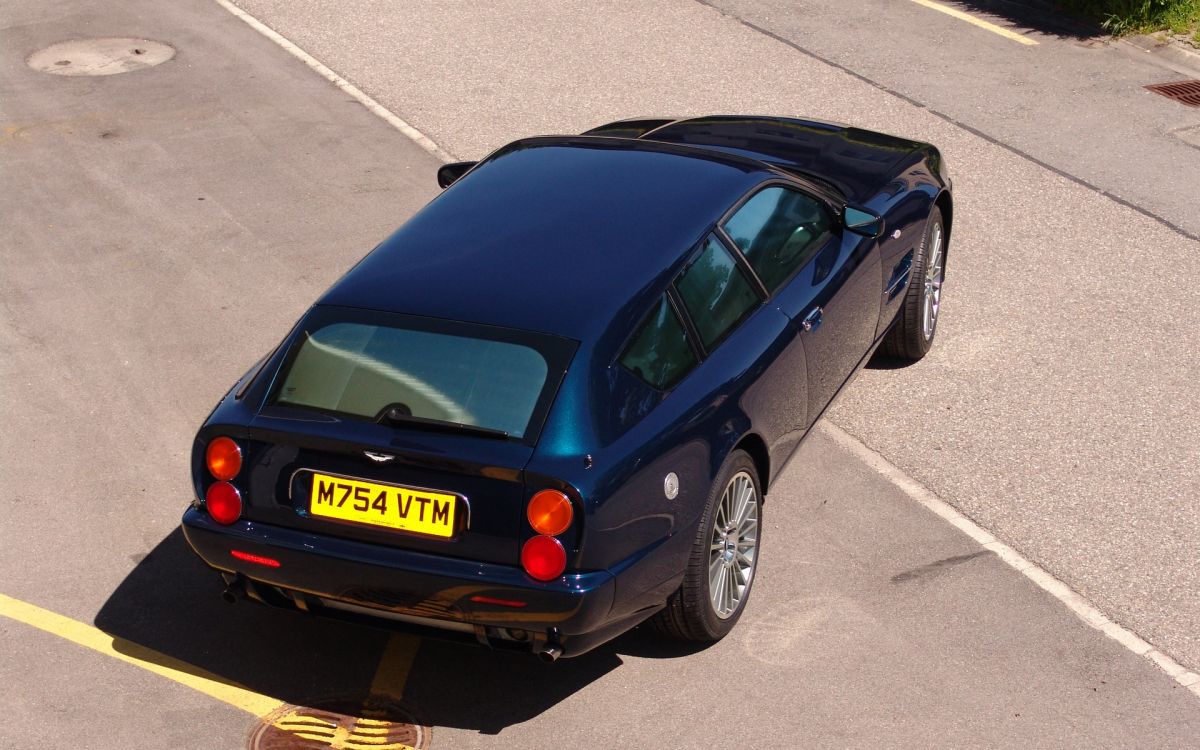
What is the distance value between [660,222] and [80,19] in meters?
10.7

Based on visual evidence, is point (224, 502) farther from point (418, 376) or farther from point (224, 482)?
point (418, 376)

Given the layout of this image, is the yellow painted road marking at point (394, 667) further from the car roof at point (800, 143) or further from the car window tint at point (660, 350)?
the car roof at point (800, 143)

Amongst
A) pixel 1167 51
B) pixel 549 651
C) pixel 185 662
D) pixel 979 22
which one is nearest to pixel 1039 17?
pixel 979 22

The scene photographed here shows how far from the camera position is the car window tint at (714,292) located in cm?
560

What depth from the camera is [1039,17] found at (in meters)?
14.3

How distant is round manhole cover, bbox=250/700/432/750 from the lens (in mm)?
5184

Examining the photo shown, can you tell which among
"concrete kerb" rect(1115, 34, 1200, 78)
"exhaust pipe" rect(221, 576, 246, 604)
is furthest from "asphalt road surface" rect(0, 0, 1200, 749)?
"concrete kerb" rect(1115, 34, 1200, 78)

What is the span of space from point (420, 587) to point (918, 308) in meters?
3.83

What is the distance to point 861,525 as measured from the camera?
6531 mm

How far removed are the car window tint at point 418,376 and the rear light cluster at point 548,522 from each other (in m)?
0.27

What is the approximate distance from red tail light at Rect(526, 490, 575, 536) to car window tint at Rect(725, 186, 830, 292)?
5.57ft

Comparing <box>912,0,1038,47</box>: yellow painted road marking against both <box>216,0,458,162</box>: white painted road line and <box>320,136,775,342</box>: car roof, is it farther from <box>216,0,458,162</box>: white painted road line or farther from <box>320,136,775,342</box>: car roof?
<box>320,136,775,342</box>: car roof

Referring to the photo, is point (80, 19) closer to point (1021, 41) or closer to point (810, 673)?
point (1021, 41)

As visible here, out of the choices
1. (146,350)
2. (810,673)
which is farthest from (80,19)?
(810,673)
